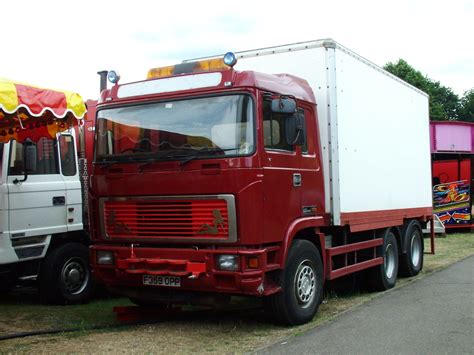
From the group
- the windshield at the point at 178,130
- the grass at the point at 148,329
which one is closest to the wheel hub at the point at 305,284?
the grass at the point at 148,329

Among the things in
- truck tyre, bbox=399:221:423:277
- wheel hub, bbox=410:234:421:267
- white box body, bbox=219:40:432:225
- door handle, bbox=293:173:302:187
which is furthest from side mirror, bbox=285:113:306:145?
wheel hub, bbox=410:234:421:267

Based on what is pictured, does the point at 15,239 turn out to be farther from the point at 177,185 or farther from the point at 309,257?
the point at 309,257

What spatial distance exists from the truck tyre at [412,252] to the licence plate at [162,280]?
5451mm

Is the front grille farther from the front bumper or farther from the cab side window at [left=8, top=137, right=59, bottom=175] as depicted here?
the cab side window at [left=8, top=137, right=59, bottom=175]

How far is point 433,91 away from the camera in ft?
160

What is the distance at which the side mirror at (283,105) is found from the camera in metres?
6.08

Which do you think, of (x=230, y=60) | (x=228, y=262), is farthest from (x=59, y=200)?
(x=230, y=60)

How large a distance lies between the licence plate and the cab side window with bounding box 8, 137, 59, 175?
237 centimetres

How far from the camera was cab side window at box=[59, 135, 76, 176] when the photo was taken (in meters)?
8.04

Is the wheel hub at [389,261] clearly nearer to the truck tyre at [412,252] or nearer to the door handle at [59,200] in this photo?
the truck tyre at [412,252]

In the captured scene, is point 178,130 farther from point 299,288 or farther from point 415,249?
point 415,249

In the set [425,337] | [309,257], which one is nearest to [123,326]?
[309,257]

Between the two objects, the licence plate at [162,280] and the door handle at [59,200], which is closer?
the licence plate at [162,280]

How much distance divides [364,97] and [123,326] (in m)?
4.69
